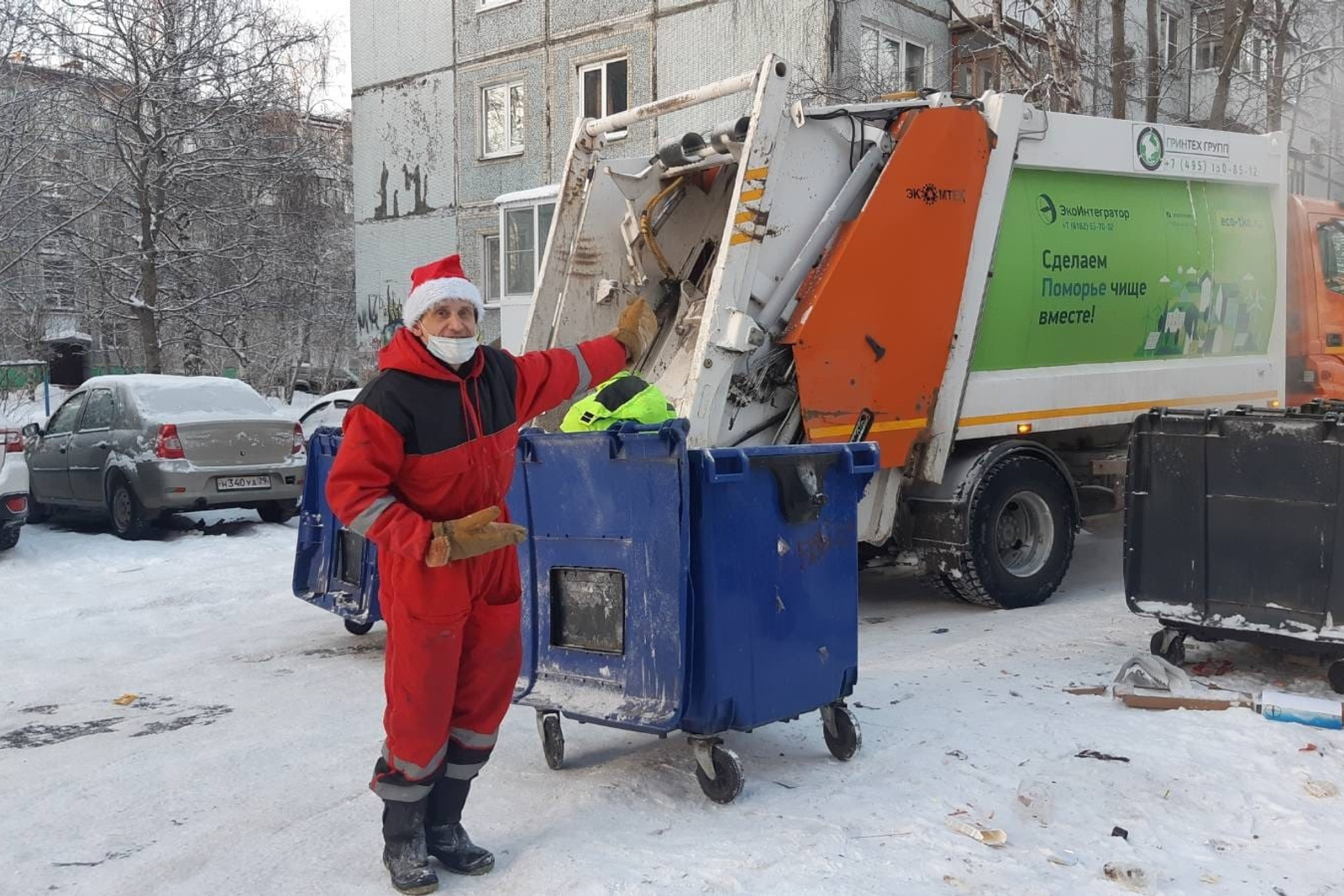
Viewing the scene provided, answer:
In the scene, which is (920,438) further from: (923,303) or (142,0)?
(142,0)

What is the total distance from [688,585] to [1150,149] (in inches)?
201

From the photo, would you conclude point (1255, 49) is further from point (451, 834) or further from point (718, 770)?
point (451, 834)

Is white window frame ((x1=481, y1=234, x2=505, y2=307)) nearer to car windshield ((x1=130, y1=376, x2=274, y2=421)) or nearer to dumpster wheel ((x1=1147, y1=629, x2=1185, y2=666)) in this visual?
car windshield ((x1=130, y1=376, x2=274, y2=421))

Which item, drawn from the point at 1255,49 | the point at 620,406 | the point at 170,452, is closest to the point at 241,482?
the point at 170,452

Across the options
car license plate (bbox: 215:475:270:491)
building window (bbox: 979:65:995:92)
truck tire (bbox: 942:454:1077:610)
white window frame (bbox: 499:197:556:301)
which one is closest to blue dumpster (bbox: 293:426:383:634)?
truck tire (bbox: 942:454:1077:610)

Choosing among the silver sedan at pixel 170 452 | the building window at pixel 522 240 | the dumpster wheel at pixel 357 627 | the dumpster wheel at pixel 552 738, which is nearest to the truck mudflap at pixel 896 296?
the dumpster wheel at pixel 552 738

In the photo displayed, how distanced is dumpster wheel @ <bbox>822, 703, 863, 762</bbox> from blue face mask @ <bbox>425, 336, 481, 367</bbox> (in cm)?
179

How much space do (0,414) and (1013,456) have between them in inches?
714

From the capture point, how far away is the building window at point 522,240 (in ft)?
50.2

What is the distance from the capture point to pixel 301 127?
76.1 ft

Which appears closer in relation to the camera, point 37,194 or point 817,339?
point 817,339

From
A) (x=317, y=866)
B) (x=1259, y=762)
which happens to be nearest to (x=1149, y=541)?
(x=1259, y=762)

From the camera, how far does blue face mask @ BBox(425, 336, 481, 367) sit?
3402 mm

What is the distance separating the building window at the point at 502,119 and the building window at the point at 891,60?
6.73 m
